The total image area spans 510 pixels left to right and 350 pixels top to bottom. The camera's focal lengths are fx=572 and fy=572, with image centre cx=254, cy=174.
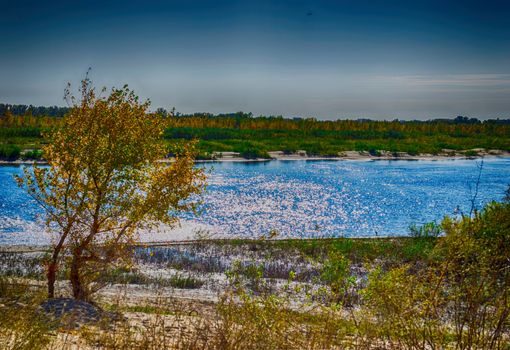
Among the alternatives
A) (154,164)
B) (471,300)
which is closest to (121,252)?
(154,164)

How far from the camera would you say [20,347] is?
18.7 feet

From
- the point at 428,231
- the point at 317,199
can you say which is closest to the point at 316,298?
the point at 428,231

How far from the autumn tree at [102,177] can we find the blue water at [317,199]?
2473mm

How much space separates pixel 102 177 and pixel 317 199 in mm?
25632

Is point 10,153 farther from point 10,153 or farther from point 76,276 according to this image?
point 76,276

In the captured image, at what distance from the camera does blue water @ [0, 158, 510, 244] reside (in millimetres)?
26297

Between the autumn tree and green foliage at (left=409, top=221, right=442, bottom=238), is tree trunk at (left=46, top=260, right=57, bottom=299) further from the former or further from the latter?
green foliage at (left=409, top=221, right=442, bottom=238)

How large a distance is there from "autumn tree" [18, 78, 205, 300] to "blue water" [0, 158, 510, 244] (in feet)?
8.11

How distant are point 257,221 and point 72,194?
16489mm

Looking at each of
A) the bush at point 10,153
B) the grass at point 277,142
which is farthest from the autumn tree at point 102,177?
the bush at point 10,153

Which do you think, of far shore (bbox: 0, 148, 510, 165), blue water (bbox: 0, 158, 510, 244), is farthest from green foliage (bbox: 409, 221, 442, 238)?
far shore (bbox: 0, 148, 510, 165)

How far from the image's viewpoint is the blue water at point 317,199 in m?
26.3

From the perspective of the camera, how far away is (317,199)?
36.6 metres

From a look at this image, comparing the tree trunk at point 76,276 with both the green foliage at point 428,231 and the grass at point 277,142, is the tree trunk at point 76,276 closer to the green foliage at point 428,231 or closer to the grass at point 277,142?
the green foliage at point 428,231
